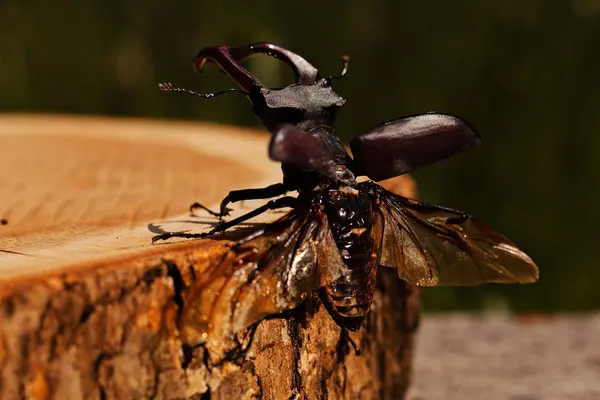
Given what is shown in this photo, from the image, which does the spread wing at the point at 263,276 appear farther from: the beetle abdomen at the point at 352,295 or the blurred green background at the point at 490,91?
the blurred green background at the point at 490,91

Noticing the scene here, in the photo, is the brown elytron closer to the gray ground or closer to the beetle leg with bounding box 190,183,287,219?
the beetle leg with bounding box 190,183,287,219

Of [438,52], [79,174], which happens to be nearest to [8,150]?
[79,174]

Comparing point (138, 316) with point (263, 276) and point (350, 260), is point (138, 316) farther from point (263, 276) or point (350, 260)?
point (350, 260)

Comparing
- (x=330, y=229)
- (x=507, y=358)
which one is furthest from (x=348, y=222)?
(x=507, y=358)

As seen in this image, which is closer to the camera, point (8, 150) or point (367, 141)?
point (367, 141)

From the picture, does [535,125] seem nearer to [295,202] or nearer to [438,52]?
[438,52]

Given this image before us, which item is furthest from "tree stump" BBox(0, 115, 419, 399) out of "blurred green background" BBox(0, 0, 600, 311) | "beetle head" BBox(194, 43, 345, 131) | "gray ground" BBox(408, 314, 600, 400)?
"blurred green background" BBox(0, 0, 600, 311)
